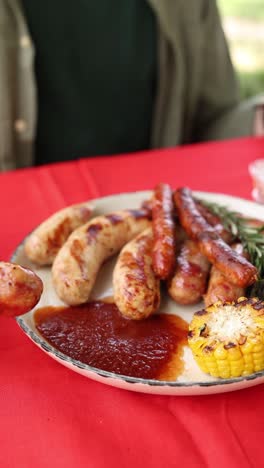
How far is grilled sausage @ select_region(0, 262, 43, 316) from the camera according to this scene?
3.26 feet

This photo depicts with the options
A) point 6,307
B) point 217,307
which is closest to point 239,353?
point 217,307

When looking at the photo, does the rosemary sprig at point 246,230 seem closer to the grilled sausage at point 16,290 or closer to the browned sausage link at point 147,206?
the browned sausage link at point 147,206

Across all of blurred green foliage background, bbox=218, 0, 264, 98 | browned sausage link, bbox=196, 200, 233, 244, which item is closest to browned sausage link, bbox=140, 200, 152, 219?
browned sausage link, bbox=196, 200, 233, 244

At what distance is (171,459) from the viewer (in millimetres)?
932

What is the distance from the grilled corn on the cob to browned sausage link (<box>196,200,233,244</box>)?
0.34m

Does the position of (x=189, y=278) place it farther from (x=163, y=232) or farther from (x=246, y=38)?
(x=246, y=38)

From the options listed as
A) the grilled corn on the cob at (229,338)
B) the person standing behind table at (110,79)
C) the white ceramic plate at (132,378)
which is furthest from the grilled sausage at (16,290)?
the person standing behind table at (110,79)

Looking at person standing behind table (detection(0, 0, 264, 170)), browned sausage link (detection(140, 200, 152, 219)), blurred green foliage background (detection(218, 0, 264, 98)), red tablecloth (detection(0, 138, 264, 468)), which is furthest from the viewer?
blurred green foliage background (detection(218, 0, 264, 98))

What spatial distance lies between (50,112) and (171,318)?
1588mm

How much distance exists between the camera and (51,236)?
1394 millimetres

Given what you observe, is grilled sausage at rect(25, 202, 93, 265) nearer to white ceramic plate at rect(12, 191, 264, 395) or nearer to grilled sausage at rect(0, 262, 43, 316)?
white ceramic plate at rect(12, 191, 264, 395)

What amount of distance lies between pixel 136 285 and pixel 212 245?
21 centimetres

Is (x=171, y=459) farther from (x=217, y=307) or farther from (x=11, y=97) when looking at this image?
(x=11, y=97)

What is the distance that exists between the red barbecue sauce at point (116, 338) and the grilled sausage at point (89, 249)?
5 cm
